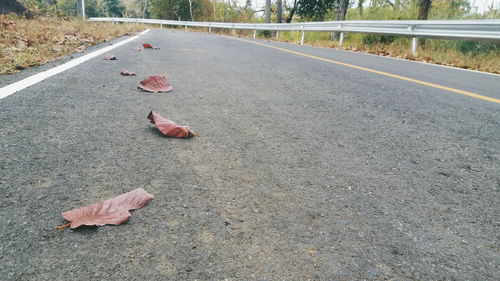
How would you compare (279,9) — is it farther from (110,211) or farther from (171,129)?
(110,211)

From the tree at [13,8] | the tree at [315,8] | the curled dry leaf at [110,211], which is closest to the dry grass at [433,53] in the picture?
the curled dry leaf at [110,211]

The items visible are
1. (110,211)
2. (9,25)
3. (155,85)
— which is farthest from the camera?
(9,25)

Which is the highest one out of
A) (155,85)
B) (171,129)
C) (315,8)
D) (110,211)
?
(315,8)

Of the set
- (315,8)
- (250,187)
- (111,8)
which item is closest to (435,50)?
(250,187)

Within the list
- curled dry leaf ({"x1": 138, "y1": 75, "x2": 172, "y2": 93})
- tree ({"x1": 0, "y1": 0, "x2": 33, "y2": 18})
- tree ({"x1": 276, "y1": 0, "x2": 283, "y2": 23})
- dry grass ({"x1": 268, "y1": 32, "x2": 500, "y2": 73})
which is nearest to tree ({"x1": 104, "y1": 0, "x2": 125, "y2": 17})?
tree ({"x1": 276, "y1": 0, "x2": 283, "y2": 23})

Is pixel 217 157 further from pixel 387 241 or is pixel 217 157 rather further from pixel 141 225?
pixel 387 241

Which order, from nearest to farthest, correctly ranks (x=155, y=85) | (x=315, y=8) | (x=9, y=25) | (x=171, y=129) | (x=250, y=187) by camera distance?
(x=250, y=187)
(x=171, y=129)
(x=155, y=85)
(x=9, y=25)
(x=315, y=8)

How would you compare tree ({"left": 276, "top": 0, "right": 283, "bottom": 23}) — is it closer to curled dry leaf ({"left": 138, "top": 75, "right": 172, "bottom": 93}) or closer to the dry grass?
the dry grass

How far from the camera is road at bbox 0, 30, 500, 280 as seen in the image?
3.63 feet

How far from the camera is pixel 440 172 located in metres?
1.87

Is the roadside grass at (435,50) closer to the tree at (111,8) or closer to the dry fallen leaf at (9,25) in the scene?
the dry fallen leaf at (9,25)

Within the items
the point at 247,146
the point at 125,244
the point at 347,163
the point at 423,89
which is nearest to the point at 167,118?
the point at 247,146

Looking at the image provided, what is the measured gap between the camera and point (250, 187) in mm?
1596

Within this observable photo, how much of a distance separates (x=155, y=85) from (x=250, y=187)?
7.09 feet
